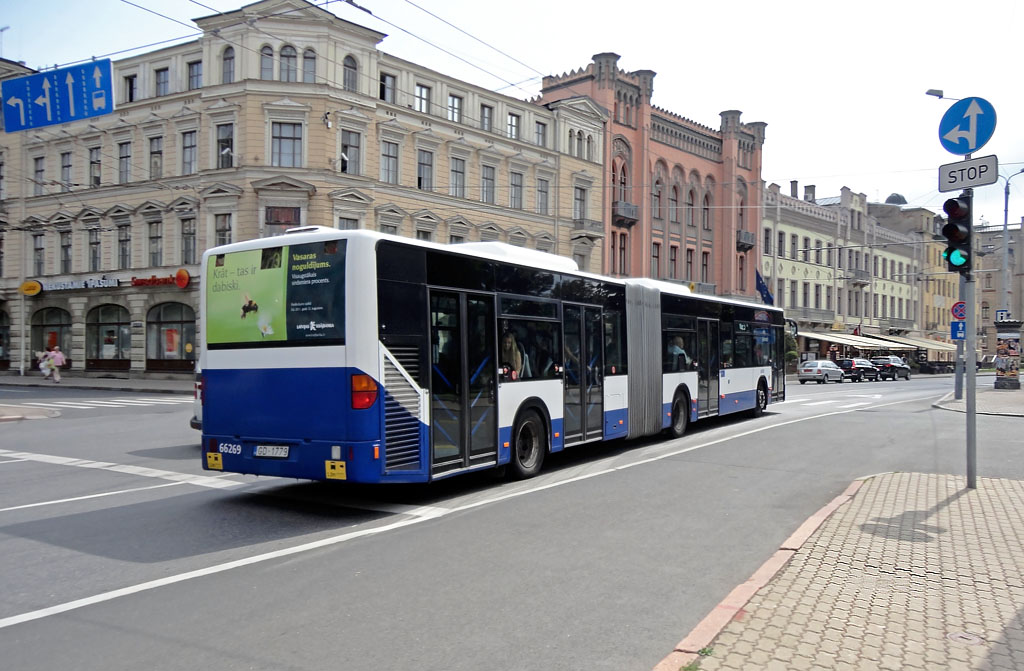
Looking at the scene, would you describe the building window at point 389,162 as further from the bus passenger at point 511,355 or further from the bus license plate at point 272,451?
the bus license plate at point 272,451

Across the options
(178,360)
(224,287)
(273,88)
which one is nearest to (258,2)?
(273,88)

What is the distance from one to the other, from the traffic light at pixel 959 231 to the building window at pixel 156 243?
113ft

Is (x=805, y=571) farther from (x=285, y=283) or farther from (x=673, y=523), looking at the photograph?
(x=285, y=283)

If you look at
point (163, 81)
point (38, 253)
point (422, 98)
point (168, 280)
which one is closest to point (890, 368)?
point (422, 98)

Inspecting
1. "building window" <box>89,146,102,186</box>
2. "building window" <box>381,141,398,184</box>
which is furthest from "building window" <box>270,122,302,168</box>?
"building window" <box>89,146,102,186</box>

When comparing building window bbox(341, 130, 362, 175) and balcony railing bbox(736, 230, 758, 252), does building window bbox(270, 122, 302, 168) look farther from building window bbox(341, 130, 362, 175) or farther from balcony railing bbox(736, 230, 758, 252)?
balcony railing bbox(736, 230, 758, 252)

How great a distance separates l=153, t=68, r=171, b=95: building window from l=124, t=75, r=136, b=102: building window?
150 centimetres

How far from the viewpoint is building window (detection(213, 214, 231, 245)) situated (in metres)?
35.0

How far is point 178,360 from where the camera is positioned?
36812 mm

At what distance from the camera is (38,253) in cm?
4150

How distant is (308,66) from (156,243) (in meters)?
10.7

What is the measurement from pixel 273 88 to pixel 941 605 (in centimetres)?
3345

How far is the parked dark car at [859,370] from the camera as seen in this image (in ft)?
173

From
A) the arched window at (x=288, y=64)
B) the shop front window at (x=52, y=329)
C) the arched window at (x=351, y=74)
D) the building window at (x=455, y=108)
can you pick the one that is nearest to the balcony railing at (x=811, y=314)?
the building window at (x=455, y=108)
